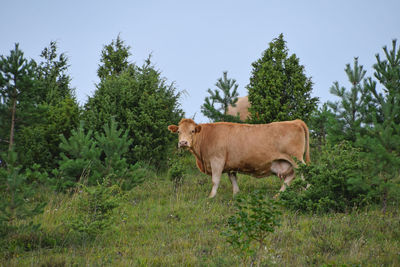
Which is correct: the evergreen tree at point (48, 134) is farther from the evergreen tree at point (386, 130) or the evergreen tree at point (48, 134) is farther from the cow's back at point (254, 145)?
the evergreen tree at point (386, 130)

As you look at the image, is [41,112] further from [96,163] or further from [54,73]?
[54,73]

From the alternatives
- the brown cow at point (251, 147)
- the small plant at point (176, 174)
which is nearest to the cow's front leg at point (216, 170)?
the brown cow at point (251, 147)

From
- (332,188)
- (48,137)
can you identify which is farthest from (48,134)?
(332,188)

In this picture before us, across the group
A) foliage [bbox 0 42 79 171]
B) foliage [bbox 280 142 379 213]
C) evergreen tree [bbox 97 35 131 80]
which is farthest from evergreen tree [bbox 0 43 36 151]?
evergreen tree [bbox 97 35 131 80]

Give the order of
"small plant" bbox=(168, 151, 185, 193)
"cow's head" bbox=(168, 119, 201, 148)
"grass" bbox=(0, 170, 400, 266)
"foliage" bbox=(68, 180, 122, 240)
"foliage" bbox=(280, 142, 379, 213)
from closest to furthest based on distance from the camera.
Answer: "grass" bbox=(0, 170, 400, 266), "foliage" bbox=(68, 180, 122, 240), "foliage" bbox=(280, 142, 379, 213), "cow's head" bbox=(168, 119, 201, 148), "small plant" bbox=(168, 151, 185, 193)

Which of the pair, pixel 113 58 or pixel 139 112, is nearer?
pixel 139 112

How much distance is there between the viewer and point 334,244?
5.89 m

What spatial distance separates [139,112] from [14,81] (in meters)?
5.75

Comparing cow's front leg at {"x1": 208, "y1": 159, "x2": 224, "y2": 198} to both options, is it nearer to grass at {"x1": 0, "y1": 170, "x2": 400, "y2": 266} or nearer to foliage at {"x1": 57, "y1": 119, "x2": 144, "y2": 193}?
grass at {"x1": 0, "y1": 170, "x2": 400, "y2": 266}

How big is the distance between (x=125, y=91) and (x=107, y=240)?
707 centimetres

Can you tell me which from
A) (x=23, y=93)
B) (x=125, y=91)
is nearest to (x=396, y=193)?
(x=23, y=93)

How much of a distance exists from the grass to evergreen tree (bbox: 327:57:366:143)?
4.13 m

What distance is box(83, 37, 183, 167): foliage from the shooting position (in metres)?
12.2

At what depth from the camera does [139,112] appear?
41.6 feet
